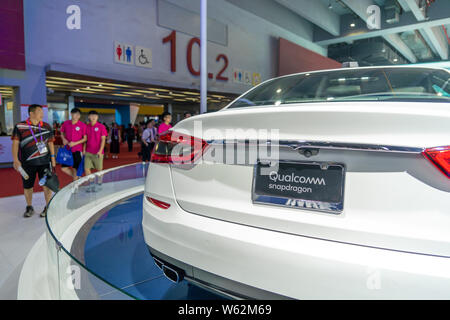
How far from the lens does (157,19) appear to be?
11344 mm

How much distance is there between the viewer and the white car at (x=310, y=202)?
0.83m

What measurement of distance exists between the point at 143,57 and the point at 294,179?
11.3 m

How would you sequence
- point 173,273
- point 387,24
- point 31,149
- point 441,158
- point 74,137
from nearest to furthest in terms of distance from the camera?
point 441,158 → point 173,273 → point 31,149 → point 74,137 → point 387,24

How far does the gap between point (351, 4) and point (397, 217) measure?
1426 centimetres

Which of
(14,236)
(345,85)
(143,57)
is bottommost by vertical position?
(14,236)

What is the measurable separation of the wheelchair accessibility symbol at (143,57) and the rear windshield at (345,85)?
32.7 ft

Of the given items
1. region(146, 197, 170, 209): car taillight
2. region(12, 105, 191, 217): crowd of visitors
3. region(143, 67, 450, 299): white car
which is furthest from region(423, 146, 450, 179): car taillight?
region(12, 105, 191, 217): crowd of visitors

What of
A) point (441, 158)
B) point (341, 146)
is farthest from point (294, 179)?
point (441, 158)

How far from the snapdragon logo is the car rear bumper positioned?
0.19 meters

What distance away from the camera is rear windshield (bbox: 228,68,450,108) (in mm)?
1764

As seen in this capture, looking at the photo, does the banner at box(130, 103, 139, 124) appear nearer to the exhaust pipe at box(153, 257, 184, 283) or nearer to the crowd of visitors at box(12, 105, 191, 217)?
the crowd of visitors at box(12, 105, 191, 217)

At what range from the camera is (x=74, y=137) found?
4.89 meters

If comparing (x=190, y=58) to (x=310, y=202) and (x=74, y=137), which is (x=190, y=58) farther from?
(x=310, y=202)
